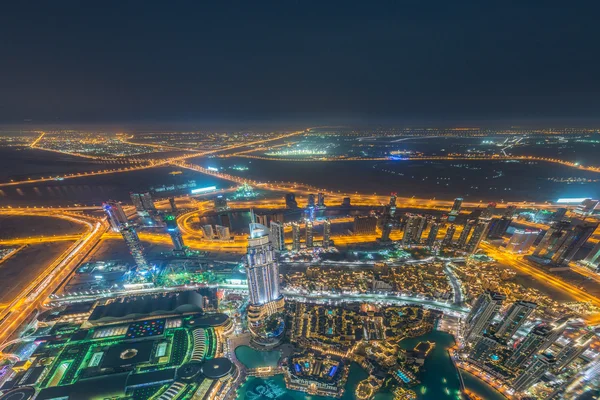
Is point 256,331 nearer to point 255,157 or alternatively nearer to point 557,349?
point 557,349

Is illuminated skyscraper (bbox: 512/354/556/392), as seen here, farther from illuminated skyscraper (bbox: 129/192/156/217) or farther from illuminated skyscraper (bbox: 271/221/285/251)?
illuminated skyscraper (bbox: 129/192/156/217)

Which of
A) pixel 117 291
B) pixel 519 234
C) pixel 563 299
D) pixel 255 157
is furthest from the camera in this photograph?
pixel 255 157

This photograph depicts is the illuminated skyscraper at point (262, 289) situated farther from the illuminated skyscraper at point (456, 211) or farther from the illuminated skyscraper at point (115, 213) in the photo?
the illuminated skyscraper at point (456, 211)

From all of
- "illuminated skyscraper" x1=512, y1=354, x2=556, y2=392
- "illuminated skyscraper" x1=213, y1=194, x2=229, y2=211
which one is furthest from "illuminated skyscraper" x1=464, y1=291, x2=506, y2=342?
"illuminated skyscraper" x1=213, y1=194, x2=229, y2=211

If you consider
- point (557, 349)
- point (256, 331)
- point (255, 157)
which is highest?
point (557, 349)

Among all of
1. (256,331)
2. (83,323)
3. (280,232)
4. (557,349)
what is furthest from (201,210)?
(557,349)

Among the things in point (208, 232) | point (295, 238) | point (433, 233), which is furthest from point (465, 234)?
point (208, 232)

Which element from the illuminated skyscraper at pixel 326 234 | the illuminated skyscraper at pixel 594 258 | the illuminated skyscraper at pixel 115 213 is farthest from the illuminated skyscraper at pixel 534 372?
the illuminated skyscraper at pixel 115 213
